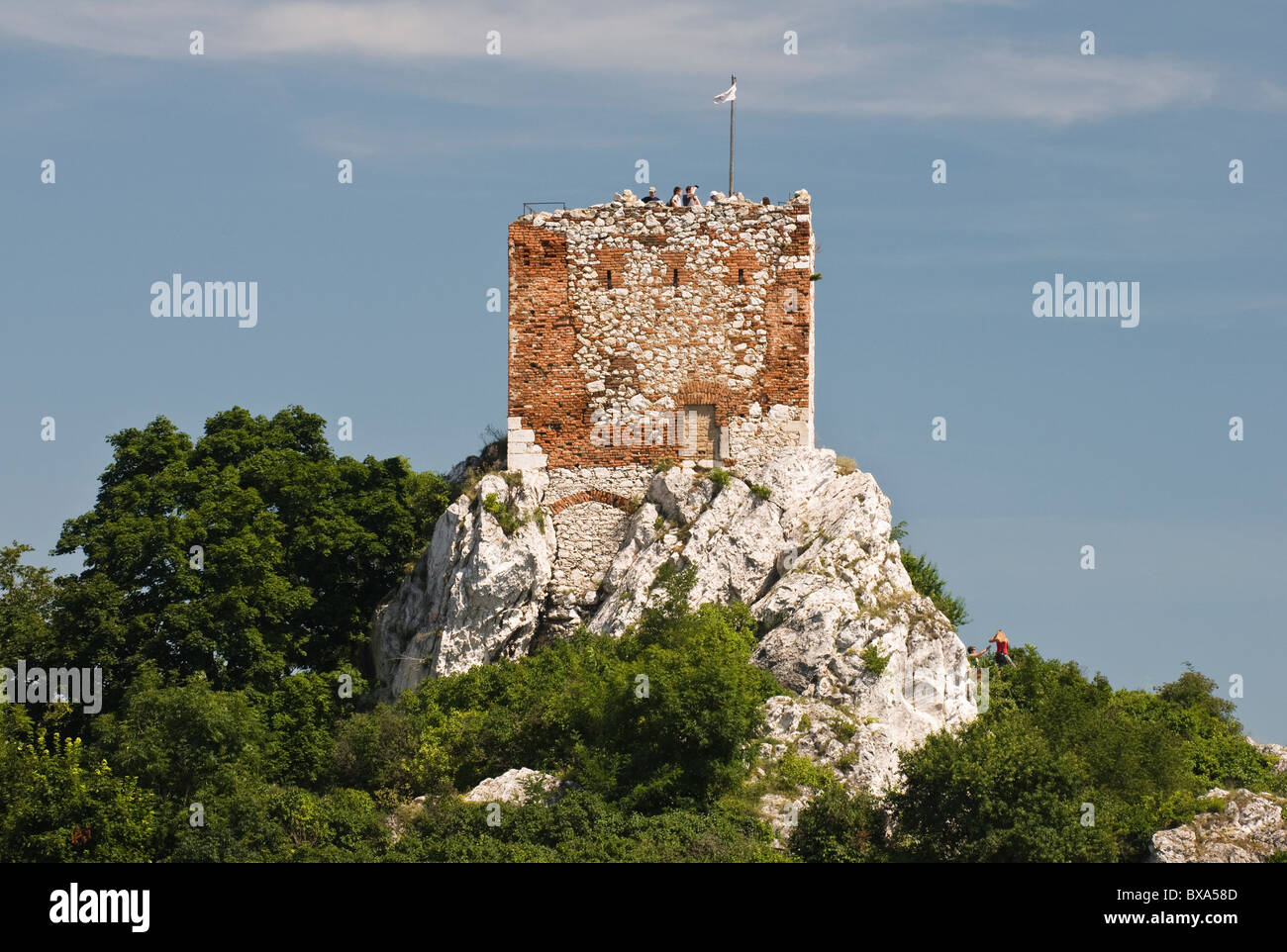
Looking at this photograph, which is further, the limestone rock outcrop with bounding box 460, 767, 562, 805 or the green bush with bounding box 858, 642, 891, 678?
the green bush with bounding box 858, 642, 891, 678

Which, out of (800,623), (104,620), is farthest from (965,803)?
(104,620)

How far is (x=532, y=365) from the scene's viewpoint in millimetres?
50812

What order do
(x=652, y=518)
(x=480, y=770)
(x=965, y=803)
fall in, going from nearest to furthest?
1. (x=965, y=803)
2. (x=480, y=770)
3. (x=652, y=518)

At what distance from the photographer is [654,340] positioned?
50625 millimetres

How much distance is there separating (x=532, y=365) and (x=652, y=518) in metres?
4.01

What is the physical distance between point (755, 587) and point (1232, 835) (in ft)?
33.2

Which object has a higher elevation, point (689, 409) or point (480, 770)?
point (689, 409)

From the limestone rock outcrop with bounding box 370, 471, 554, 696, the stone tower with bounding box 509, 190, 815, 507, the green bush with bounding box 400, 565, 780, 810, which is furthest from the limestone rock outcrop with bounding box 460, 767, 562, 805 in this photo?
the stone tower with bounding box 509, 190, 815, 507

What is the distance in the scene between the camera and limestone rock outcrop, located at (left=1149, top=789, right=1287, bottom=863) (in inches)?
1738

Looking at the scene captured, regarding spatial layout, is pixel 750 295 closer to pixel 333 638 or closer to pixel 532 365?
pixel 532 365

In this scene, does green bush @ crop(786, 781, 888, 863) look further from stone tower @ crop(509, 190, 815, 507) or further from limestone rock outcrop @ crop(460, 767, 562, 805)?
stone tower @ crop(509, 190, 815, 507)

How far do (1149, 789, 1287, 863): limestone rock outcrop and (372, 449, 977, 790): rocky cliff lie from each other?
195 inches

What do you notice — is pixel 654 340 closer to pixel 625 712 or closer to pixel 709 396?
pixel 709 396

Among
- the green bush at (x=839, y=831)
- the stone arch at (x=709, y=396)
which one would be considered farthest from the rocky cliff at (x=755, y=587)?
the green bush at (x=839, y=831)
